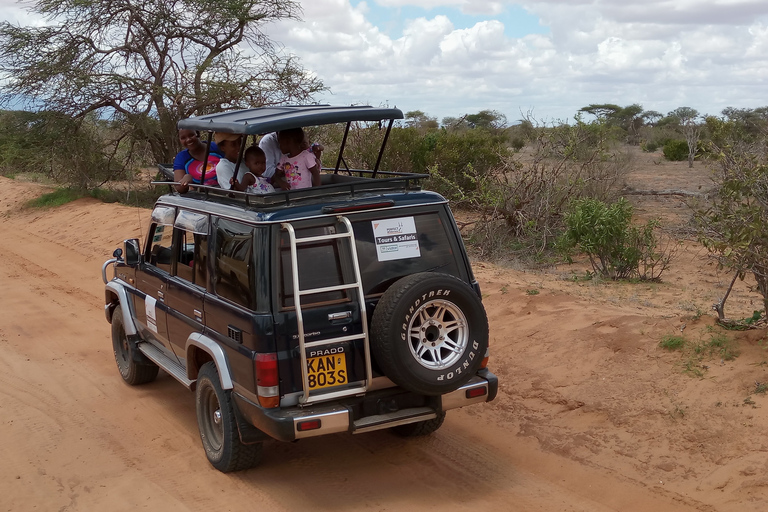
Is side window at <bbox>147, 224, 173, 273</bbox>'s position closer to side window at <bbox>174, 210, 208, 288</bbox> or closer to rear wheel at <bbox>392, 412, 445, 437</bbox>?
side window at <bbox>174, 210, 208, 288</bbox>

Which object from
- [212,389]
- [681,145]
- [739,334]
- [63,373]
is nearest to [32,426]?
[63,373]

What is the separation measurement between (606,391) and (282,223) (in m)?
3.29

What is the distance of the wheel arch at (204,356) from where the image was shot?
16.4 ft

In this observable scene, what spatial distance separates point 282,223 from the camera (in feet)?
15.3

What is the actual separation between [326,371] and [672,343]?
341 centimetres

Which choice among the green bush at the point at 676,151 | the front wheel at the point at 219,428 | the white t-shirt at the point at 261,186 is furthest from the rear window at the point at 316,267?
the green bush at the point at 676,151

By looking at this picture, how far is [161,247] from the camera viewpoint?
6.36 m

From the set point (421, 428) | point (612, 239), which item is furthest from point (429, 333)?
point (612, 239)

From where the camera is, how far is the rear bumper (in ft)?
14.9

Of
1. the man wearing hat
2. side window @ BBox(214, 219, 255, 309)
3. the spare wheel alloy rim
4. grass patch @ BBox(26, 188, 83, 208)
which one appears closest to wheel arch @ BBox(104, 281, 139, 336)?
the man wearing hat

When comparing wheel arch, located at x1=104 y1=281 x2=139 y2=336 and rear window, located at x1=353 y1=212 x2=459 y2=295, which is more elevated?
rear window, located at x1=353 y1=212 x2=459 y2=295

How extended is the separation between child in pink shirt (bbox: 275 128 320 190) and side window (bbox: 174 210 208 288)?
975mm

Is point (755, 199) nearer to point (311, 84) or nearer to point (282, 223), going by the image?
point (282, 223)

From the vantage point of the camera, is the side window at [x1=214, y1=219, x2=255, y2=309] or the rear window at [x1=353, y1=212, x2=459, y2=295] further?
the rear window at [x1=353, y1=212, x2=459, y2=295]
